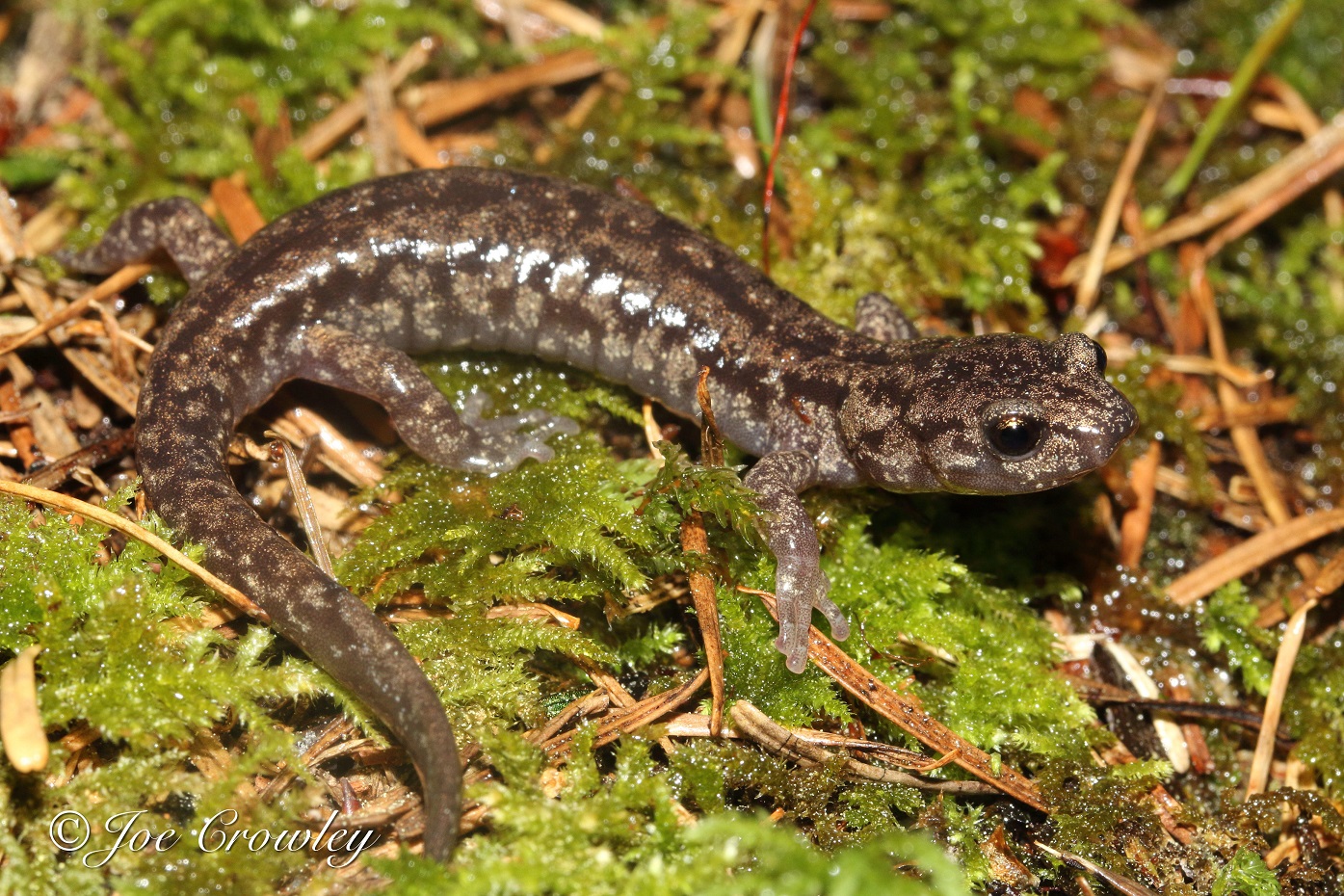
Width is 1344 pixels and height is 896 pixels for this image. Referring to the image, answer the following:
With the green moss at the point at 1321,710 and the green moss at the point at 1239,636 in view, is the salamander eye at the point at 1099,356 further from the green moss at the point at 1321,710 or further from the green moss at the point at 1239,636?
the green moss at the point at 1321,710

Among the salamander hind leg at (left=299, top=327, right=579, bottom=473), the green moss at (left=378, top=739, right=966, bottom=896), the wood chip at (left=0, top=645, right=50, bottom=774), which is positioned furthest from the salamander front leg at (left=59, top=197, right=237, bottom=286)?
the green moss at (left=378, top=739, right=966, bottom=896)

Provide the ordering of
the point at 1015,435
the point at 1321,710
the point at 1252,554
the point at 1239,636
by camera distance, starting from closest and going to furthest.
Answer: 1. the point at 1015,435
2. the point at 1321,710
3. the point at 1239,636
4. the point at 1252,554

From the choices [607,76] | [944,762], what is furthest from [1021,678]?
[607,76]

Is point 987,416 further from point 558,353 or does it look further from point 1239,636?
point 558,353

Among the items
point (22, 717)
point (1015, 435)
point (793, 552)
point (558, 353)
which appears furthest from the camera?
point (558, 353)

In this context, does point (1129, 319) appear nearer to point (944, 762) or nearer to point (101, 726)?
point (944, 762)

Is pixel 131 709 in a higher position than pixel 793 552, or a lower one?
higher

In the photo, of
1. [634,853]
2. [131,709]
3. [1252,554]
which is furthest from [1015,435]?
[131,709]

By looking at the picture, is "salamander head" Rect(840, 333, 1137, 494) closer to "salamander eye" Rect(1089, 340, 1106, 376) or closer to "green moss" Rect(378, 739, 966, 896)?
"salamander eye" Rect(1089, 340, 1106, 376)
